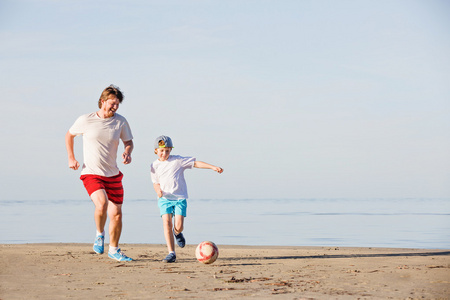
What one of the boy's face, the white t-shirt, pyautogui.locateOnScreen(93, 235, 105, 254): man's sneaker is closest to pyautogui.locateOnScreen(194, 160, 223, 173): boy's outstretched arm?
the boy's face

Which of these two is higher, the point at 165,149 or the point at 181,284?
the point at 165,149

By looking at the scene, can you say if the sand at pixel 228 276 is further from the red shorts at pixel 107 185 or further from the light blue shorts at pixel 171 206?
the red shorts at pixel 107 185

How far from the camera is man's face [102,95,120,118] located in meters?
7.81

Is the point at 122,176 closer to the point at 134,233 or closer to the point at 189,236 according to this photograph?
the point at 189,236

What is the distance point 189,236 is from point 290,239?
8.29 feet

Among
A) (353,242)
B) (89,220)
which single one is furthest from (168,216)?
(89,220)

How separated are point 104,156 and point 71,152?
0.49 metres

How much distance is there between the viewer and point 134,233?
49.9ft

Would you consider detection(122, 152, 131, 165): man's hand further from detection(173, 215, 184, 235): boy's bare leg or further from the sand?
the sand

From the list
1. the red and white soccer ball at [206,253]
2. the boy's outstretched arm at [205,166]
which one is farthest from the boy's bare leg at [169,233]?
the boy's outstretched arm at [205,166]

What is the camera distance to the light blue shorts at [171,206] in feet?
27.4

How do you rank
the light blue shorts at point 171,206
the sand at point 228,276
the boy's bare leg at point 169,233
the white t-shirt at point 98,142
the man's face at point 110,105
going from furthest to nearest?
the light blue shorts at point 171,206 < the boy's bare leg at point 169,233 < the man's face at point 110,105 < the white t-shirt at point 98,142 < the sand at point 228,276

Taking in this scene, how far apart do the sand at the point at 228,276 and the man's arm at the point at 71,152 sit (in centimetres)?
132

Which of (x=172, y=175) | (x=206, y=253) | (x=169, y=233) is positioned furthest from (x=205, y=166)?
(x=206, y=253)
